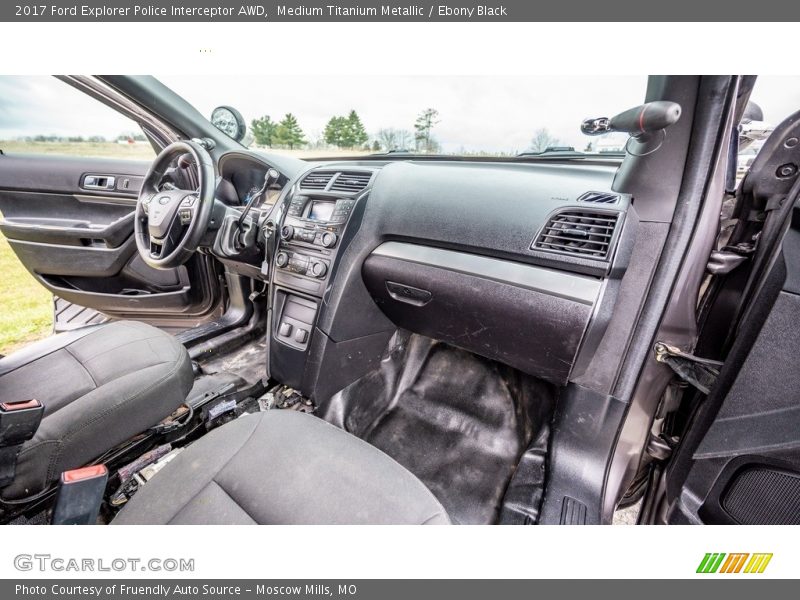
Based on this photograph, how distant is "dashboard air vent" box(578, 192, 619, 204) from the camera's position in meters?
1.06

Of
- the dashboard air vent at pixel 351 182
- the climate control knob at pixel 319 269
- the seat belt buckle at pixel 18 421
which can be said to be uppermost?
the dashboard air vent at pixel 351 182

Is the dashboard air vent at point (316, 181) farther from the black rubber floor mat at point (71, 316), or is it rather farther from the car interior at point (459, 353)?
the black rubber floor mat at point (71, 316)

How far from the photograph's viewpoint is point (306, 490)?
0.84 metres

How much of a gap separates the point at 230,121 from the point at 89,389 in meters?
1.53

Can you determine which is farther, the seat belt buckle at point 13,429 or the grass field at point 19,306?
the grass field at point 19,306

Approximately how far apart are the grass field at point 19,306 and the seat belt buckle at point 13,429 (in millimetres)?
2006

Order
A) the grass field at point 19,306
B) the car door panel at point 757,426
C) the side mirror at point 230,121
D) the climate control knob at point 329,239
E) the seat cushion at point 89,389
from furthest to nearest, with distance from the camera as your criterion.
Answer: the grass field at point 19,306
the side mirror at point 230,121
the climate control knob at point 329,239
the seat cushion at point 89,389
the car door panel at point 757,426

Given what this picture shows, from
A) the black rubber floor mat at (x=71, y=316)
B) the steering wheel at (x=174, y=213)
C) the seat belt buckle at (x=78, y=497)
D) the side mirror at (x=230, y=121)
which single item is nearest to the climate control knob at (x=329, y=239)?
the steering wheel at (x=174, y=213)

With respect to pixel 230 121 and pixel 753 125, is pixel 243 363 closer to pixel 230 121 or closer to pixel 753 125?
pixel 230 121

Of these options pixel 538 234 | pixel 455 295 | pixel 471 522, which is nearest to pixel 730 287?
pixel 538 234

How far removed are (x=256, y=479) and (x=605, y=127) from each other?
122 cm

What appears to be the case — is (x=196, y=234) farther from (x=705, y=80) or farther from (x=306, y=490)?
(x=705, y=80)

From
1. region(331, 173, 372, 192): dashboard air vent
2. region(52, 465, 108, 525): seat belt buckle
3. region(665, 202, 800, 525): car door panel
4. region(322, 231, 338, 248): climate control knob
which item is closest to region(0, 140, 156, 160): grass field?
region(331, 173, 372, 192): dashboard air vent

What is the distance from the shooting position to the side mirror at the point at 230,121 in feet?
6.91
